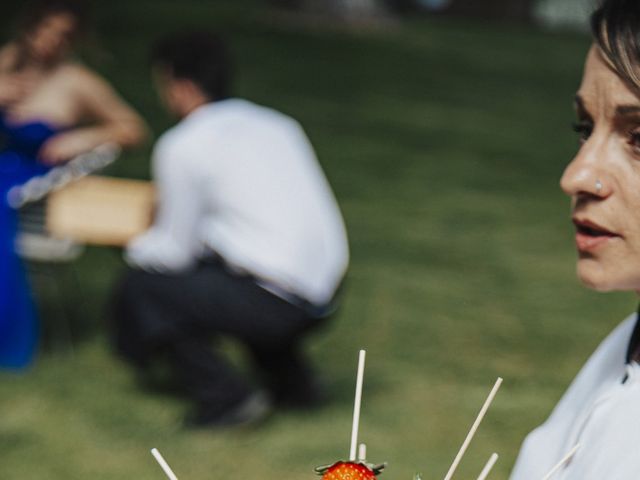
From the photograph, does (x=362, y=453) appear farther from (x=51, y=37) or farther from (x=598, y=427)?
(x=51, y=37)

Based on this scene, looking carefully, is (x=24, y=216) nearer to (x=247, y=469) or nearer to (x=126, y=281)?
(x=126, y=281)

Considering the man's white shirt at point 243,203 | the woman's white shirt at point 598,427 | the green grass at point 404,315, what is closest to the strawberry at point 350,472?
the woman's white shirt at point 598,427

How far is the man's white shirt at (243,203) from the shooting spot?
5176mm

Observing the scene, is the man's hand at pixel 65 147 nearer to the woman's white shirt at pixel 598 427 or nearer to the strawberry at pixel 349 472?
the woman's white shirt at pixel 598 427

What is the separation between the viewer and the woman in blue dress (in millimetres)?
6758

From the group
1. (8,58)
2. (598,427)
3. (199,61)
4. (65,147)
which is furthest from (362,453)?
(8,58)

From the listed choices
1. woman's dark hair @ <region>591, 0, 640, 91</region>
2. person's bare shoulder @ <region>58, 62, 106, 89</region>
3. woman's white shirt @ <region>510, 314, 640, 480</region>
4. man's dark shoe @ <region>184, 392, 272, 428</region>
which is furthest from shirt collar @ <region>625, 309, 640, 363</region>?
person's bare shoulder @ <region>58, 62, 106, 89</region>

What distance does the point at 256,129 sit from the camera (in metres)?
5.29

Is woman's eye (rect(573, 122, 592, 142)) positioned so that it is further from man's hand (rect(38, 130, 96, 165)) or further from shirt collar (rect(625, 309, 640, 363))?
man's hand (rect(38, 130, 96, 165))

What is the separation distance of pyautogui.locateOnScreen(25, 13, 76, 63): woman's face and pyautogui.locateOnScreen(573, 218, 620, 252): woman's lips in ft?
18.7

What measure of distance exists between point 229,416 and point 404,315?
2097mm

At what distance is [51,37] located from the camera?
6.88 meters

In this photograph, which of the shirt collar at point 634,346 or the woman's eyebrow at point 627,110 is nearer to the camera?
the woman's eyebrow at point 627,110

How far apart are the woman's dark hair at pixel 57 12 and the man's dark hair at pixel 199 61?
1399 millimetres
